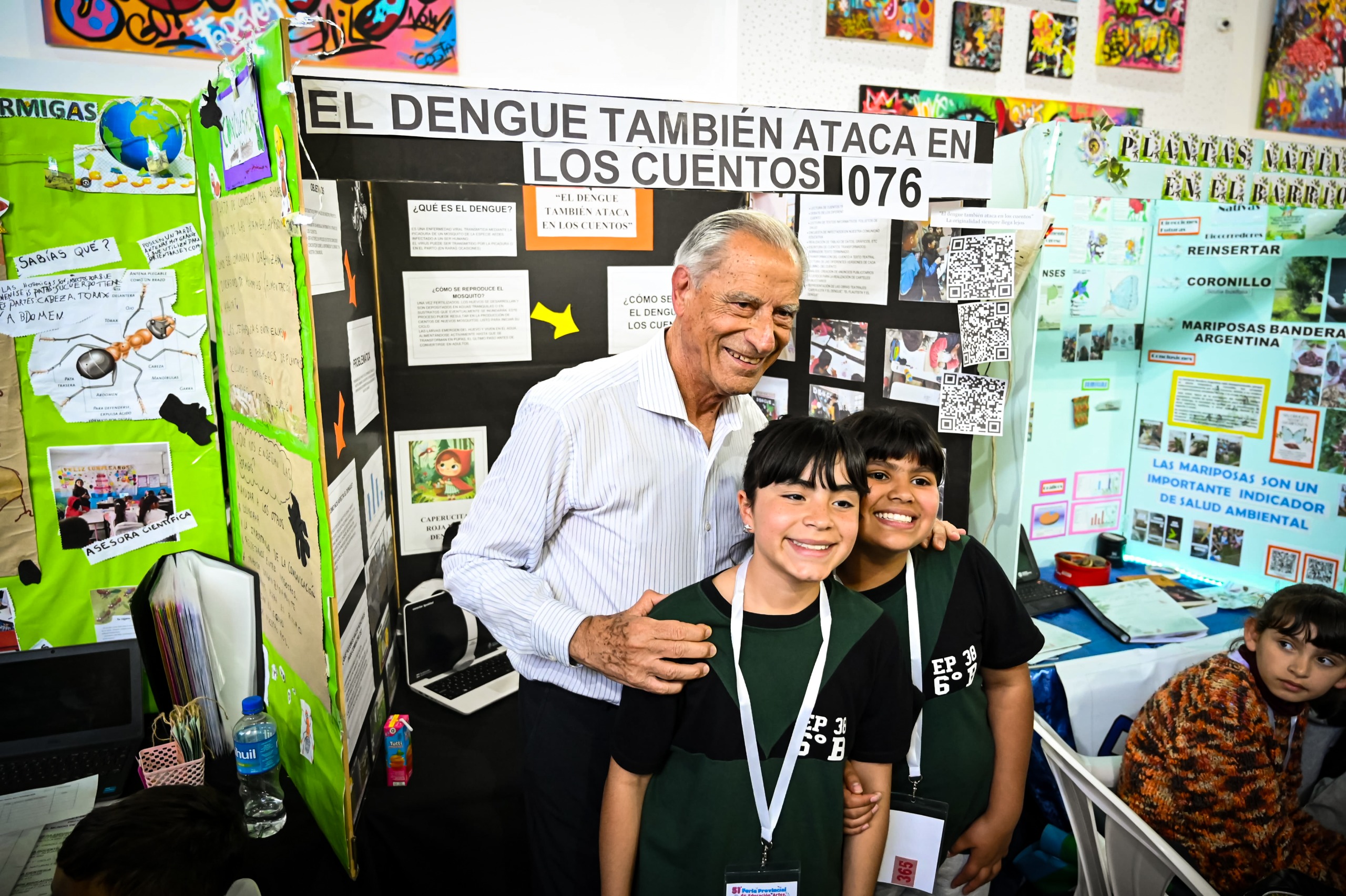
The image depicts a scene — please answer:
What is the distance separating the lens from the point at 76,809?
64.5 inches

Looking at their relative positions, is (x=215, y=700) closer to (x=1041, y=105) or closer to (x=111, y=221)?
(x=111, y=221)

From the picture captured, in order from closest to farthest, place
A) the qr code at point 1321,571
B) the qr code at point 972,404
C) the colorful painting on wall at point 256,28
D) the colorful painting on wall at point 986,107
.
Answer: the qr code at point 972,404, the colorful painting on wall at point 256,28, the qr code at point 1321,571, the colorful painting on wall at point 986,107

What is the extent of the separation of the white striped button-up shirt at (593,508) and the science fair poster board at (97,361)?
121cm

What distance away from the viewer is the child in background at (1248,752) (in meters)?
1.67

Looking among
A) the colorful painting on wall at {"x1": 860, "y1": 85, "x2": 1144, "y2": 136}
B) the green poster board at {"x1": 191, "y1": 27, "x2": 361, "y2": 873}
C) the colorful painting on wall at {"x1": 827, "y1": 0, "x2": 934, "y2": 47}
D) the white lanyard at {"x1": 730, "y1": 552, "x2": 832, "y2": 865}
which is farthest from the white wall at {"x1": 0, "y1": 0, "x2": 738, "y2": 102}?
the white lanyard at {"x1": 730, "y1": 552, "x2": 832, "y2": 865}

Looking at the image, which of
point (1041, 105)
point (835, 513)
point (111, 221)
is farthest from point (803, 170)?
point (1041, 105)

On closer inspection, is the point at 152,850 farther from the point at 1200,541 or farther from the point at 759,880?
the point at 1200,541

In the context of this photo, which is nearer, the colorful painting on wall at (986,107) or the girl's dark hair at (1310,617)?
the girl's dark hair at (1310,617)

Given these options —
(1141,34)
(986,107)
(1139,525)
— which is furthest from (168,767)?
(1141,34)

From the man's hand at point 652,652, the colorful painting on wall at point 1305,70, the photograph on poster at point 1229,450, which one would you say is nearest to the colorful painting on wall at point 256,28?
the man's hand at point 652,652

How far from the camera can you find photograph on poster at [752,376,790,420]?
235 centimetres

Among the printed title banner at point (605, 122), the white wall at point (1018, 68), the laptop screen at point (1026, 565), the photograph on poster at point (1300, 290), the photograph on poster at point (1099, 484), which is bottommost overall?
the laptop screen at point (1026, 565)

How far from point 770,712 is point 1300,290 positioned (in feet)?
8.85

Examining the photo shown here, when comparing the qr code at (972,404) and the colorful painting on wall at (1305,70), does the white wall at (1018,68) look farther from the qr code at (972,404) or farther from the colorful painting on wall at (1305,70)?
the qr code at (972,404)
